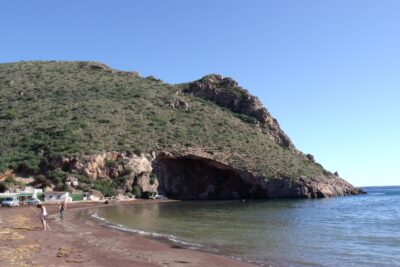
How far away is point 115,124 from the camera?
82562mm

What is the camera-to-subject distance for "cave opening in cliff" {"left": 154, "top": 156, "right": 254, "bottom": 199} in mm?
81875

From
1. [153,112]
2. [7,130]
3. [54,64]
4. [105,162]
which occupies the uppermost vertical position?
[54,64]

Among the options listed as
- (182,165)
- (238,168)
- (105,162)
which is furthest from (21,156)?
(238,168)

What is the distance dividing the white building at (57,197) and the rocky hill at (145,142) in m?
4.24

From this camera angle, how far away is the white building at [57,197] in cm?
5869

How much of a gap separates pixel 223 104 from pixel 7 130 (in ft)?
176

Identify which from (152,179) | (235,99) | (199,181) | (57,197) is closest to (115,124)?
(152,179)

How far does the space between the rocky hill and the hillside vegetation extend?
195 mm

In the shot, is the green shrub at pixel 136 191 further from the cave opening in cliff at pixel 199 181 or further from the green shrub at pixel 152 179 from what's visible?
the cave opening in cliff at pixel 199 181

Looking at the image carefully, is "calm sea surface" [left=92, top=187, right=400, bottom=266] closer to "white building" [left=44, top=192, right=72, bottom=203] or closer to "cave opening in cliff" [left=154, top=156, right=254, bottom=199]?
"white building" [left=44, top=192, right=72, bottom=203]

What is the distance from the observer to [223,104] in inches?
4382

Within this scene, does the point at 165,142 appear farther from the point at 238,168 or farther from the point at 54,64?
the point at 54,64

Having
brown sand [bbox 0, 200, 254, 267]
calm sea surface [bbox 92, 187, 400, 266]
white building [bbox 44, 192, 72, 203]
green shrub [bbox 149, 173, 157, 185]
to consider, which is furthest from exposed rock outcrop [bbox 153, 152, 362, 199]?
brown sand [bbox 0, 200, 254, 267]

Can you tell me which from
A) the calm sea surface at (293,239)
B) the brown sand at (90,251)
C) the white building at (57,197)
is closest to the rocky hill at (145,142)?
the white building at (57,197)
